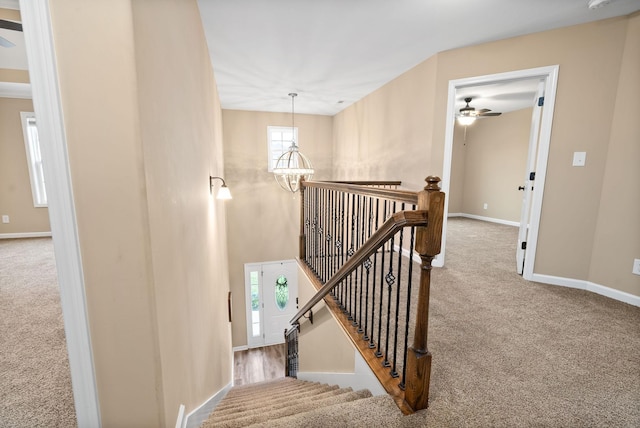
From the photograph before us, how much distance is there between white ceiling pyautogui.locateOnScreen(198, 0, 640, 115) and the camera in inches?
89.0

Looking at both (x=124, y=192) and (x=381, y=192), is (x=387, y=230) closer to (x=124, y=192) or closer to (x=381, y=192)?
(x=381, y=192)

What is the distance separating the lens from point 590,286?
258 centimetres

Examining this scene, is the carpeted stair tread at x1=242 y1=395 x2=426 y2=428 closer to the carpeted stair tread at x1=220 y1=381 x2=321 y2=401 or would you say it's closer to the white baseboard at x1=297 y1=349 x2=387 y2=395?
the white baseboard at x1=297 y1=349 x2=387 y2=395

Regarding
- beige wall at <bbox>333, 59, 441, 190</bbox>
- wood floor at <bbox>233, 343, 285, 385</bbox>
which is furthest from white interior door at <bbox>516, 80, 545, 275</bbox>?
wood floor at <bbox>233, 343, 285, 385</bbox>

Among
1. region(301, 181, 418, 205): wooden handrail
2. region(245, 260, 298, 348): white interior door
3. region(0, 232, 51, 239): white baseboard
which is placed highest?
region(301, 181, 418, 205): wooden handrail

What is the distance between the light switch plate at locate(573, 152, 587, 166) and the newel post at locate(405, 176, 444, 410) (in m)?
2.34

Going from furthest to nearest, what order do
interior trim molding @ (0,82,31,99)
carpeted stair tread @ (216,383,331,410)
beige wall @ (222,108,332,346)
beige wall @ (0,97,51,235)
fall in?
beige wall @ (222,108,332,346), beige wall @ (0,97,51,235), interior trim molding @ (0,82,31,99), carpeted stair tread @ (216,383,331,410)

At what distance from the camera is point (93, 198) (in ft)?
2.97

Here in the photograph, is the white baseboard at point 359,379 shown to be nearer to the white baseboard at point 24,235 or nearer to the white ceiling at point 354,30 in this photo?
the white ceiling at point 354,30

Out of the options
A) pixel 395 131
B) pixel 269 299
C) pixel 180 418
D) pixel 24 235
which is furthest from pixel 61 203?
pixel 269 299

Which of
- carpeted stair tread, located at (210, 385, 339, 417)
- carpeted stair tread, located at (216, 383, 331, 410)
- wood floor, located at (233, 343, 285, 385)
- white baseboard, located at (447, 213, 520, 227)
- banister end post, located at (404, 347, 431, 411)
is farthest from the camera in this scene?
white baseboard, located at (447, 213, 520, 227)

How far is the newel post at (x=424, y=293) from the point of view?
119 cm

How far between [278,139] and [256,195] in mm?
1399

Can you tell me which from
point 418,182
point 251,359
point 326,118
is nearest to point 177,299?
point 418,182
